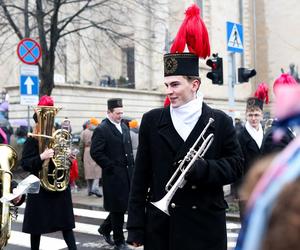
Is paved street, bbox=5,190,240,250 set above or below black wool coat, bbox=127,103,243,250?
below

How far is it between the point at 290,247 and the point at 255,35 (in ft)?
154

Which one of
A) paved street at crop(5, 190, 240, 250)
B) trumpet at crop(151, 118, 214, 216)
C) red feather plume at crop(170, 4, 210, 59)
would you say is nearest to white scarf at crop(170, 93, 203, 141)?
trumpet at crop(151, 118, 214, 216)

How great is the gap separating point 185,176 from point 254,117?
3549 millimetres

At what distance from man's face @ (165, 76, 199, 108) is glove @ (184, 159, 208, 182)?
0.46 m

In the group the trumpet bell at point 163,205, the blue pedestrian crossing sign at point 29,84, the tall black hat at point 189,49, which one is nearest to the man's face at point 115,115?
the tall black hat at point 189,49

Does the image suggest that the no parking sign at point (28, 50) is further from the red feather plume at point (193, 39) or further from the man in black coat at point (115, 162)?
the red feather plume at point (193, 39)

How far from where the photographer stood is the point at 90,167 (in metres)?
13.0

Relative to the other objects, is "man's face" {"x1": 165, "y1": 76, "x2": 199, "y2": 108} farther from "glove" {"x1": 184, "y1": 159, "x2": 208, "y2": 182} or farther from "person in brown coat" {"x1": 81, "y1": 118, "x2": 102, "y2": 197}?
"person in brown coat" {"x1": 81, "y1": 118, "x2": 102, "y2": 197}

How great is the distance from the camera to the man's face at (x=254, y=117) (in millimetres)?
6798

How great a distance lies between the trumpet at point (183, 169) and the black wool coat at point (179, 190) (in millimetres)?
52

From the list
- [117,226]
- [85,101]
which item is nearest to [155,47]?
[85,101]

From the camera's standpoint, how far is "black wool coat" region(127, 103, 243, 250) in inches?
140

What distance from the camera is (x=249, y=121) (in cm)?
684

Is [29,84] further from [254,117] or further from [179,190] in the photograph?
[179,190]
